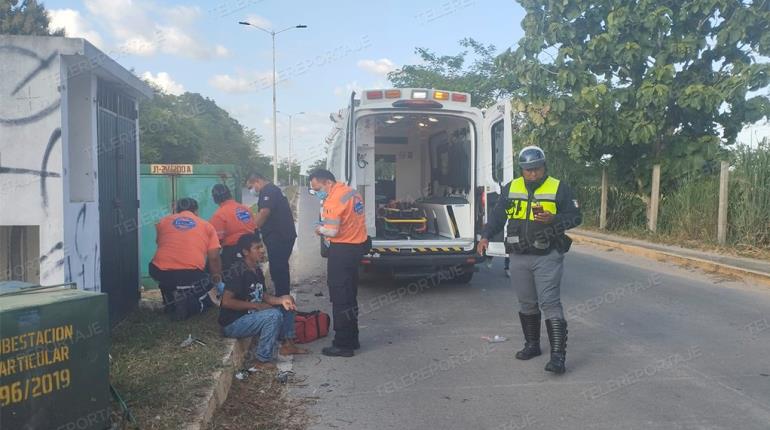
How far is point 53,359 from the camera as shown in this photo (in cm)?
308

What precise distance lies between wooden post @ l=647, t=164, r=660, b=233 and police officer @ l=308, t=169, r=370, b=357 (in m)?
11.1

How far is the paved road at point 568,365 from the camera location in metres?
4.42

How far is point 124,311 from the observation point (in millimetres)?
6527

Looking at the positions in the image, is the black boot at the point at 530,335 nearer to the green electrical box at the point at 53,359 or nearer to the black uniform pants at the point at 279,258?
the black uniform pants at the point at 279,258

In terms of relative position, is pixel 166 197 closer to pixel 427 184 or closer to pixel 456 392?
pixel 427 184

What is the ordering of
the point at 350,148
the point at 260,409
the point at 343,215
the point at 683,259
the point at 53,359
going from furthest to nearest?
the point at 683,259, the point at 350,148, the point at 343,215, the point at 260,409, the point at 53,359

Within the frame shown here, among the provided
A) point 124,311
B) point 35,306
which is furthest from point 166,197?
point 35,306

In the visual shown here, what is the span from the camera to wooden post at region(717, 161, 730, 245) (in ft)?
40.0

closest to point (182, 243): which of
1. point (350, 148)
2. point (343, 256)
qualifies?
point (343, 256)

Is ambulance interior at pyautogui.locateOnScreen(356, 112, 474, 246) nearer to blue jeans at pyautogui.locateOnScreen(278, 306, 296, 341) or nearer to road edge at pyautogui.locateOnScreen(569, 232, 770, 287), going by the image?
blue jeans at pyautogui.locateOnScreen(278, 306, 296, 341)

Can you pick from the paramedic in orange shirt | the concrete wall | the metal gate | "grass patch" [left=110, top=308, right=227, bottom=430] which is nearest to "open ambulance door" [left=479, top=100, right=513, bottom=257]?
the paramedic in orange shirt

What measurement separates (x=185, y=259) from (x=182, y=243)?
164 millimetres

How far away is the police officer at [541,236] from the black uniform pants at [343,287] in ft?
4.86

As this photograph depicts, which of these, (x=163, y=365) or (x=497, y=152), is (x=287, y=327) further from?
(x=497, y=152)
